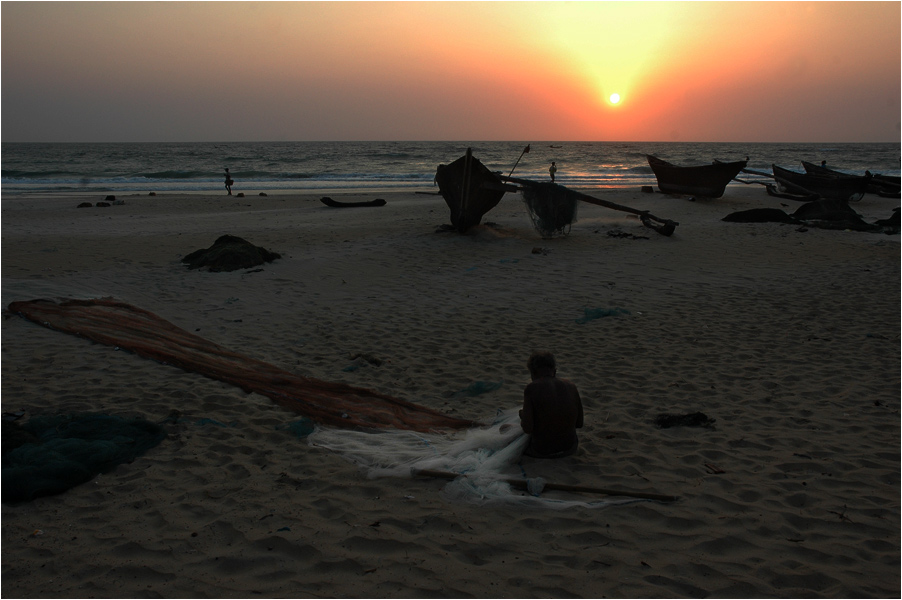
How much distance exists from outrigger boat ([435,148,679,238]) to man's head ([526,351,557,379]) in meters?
10.2

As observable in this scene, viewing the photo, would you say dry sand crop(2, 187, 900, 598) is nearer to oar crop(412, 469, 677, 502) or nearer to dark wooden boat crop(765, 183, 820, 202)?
oar crop(412, 469, 677, 502)

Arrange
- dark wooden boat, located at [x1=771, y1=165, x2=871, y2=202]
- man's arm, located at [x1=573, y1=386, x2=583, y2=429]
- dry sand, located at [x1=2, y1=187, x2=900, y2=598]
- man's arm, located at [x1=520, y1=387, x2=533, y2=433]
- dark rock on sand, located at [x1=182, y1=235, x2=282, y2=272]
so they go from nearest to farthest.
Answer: dry sand, located at [x1=2, y1=187, x2=900, y2=598] < man's arm, located at [x1=520, y1=387, x2=533, y2=433] < man's arm, located at [x1=573, y1=386, x2=583, y2=429] < dark rock on sand, located at [x1=182, y1=235, x2=282, y2=272] < dark wooden boat, located at [x1=771, y1=165, x2=871, y2=202]

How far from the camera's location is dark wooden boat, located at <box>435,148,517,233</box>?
14188 mm

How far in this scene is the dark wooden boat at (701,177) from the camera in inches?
891

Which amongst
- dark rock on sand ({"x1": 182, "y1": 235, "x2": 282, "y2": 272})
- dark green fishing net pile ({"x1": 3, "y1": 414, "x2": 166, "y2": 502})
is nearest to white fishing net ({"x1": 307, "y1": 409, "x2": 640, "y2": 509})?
dark green fishing net pile ({"x1": 3, "y1": 414, "x2": 166, "y2": 502})

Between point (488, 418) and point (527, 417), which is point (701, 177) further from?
point (527, 417)

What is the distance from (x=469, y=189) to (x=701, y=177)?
43.1 ft

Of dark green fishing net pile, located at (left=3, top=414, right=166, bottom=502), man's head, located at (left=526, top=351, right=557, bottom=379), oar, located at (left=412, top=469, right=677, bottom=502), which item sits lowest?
oar, located at (left=412, top=469, right=677, bottom=502)

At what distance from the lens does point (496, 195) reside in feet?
48.2

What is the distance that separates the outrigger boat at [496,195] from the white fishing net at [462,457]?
386 inches

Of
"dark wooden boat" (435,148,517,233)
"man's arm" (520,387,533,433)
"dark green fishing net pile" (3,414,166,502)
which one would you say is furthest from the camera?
"dark wooden boat" (435,148,517,233)

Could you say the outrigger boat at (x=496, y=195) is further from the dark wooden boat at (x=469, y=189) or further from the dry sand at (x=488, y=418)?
the dry sand at (x=488, y=418)

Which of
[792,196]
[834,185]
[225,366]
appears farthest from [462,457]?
[792,196]

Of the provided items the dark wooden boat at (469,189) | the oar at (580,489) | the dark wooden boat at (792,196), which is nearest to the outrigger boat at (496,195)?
the dark wooden boat at (469,189)
